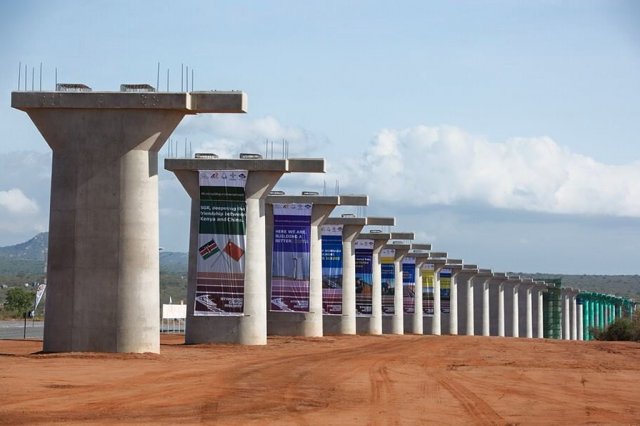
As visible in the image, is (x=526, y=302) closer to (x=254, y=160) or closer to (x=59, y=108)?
(x=254, y=160)

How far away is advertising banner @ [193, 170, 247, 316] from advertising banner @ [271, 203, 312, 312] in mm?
10061

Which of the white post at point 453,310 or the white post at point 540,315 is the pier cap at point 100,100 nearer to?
the white post at point 453,310

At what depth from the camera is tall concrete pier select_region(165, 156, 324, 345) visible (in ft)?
138

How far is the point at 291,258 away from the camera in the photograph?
5172cm

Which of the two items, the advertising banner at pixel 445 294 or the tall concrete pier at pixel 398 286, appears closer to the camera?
the tall concrete pier at pixel 398 286

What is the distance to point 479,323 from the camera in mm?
113000

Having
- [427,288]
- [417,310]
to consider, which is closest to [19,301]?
[427,288]

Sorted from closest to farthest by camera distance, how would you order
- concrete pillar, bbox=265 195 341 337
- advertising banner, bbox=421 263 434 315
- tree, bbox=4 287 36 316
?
concrete pillar, bbox=265 195 341 337 < advertising banner, bbox=421 263 434 315 < tree, bbox=4 287 36 316

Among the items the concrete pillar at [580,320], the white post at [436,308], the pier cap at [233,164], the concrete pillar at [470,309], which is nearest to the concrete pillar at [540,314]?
the concrete pillar at [470,309]

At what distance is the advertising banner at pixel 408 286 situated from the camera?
83.1m

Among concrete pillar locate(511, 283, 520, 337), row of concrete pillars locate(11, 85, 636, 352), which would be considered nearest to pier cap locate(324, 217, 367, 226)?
row of concrete pillars locate(11, 85, 636, 352)

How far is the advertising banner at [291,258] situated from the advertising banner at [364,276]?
1722cm

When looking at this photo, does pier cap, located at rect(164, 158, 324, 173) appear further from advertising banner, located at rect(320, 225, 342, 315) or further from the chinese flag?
advertising banner, located at rect(320, 225, 342, 315)

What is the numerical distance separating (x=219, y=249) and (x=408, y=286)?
44758 millimetres
